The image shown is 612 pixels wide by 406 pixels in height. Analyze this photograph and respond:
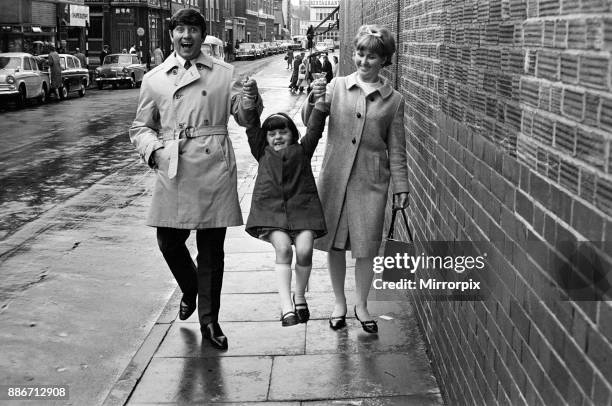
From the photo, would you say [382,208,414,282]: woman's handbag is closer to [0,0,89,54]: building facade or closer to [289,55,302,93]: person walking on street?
[289,55,302,93]: person walking on street

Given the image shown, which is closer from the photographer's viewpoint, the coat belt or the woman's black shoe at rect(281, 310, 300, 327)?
the woman's black shoe at rect(281, 310, 300, 327)

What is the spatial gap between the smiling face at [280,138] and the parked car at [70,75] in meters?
29.5

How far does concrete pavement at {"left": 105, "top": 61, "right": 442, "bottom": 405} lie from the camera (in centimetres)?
495

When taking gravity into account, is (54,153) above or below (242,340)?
A: below

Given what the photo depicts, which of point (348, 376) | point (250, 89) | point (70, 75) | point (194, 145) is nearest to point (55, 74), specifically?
point (70, 75)

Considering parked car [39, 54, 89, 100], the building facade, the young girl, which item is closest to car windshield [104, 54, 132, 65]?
the building facade

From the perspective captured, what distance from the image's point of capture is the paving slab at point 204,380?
496cm

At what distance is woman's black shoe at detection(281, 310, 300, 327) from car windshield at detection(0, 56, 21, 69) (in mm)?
26907

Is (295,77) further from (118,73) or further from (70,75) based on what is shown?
(70,75)

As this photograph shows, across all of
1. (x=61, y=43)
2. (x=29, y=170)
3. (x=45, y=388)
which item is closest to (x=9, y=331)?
(x=45, y=388)

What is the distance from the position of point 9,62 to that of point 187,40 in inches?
1042

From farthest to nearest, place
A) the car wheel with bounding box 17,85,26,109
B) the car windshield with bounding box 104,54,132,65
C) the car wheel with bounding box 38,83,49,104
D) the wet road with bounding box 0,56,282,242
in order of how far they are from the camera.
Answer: the car windshield with bounding box 104,54,132,65 < the car wheel with bounding box 38,83,49,104 < the car wheel with bounding box 17,85,26,109 < the wet road with bounding box 0,56,282,242

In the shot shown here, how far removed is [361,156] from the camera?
5680 mm

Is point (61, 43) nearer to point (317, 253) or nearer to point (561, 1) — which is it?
point (317, 253)
